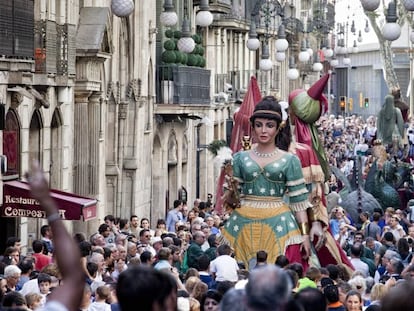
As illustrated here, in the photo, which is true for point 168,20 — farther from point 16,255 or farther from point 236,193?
point 236,193

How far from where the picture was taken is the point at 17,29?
22.1m

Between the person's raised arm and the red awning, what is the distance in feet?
49.1

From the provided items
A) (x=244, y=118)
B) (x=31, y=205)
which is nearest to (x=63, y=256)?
(x=244, y=118)

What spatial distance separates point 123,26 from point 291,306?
26153mm

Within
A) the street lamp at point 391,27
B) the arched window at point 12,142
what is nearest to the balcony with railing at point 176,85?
the street lamp at point 391,27

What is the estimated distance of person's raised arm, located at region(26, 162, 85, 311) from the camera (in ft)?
22.0

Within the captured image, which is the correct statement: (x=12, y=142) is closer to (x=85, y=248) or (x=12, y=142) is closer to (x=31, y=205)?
→ (x=31, y=205)

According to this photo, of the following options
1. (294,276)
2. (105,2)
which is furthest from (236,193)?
(105,2)

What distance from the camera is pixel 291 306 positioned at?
7082mm

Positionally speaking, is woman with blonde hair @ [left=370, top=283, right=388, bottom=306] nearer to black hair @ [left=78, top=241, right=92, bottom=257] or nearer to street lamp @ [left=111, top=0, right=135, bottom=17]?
black hair @ [left=78, top=241, right=92, bottom=257]

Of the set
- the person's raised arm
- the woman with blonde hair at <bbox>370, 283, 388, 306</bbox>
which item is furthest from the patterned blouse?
the person's raised arm

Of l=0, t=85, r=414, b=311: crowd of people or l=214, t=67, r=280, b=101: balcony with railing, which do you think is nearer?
l=0, t=85, r=414, b=311: crowd of people

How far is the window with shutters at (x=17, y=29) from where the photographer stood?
21609mm

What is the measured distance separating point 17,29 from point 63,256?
1559cm
